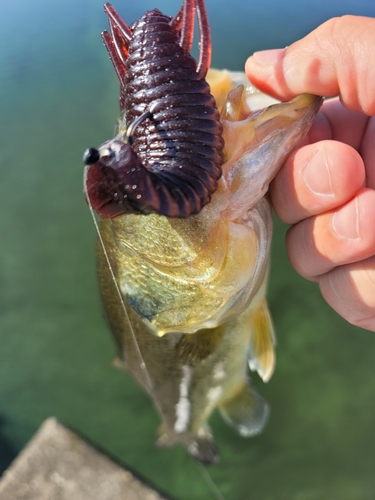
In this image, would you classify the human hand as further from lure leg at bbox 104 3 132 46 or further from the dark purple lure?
lure leg at bbox 104 3 132 46

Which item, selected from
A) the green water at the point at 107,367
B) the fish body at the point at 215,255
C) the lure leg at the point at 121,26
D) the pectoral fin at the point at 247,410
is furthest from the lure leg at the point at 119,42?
the green water at the point at 107,367

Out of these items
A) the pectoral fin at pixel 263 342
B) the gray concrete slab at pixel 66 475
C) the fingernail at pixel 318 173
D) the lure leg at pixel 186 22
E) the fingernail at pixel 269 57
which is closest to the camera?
the lure leg at pixel 186 22

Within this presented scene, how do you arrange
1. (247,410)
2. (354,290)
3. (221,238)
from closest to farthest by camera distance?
(221,238) < (354,290) < (247,410)

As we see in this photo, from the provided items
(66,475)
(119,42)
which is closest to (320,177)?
(119,42)

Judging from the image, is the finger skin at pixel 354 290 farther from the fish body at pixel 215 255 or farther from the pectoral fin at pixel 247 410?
the pectoral fin at pixel 247 410

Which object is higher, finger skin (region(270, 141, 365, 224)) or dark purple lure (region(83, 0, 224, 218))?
dark purple lure (region(83, 0, 224, 218))

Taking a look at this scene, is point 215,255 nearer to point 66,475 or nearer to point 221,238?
point 221,238

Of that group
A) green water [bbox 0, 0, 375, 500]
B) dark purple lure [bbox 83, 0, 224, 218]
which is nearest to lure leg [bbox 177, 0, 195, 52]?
dark purple lure [bbox 83, 0, 224, 218]
